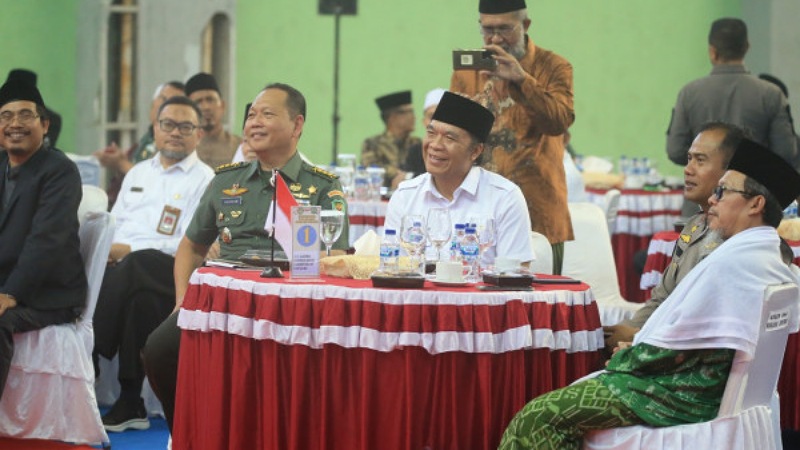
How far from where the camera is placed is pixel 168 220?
6988 mm

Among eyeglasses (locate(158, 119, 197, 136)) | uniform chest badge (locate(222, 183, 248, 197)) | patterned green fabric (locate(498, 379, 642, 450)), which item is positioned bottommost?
patterned green fabric (locate(498, 379, 642, 450))

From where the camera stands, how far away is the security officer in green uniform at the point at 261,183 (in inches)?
206

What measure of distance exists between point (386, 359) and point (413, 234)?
1.51ft

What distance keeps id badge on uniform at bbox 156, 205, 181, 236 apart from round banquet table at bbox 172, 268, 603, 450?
2739 millimetres

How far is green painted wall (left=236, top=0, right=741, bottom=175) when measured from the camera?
13516 mm

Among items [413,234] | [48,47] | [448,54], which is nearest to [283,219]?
[413,234]

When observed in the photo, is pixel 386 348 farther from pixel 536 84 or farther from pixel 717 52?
pixel 717 52

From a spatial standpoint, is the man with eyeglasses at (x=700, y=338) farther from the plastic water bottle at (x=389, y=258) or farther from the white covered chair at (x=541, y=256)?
the white covered chair at (x=541, y=256)

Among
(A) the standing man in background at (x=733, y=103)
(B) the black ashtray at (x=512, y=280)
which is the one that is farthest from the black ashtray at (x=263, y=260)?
(A) the standing man in background at (x=733, y=103)

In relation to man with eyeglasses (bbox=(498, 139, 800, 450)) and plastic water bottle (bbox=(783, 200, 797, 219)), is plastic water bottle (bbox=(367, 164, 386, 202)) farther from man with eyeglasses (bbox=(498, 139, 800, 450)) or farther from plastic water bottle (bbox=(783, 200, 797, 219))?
man with eyeglasses (bbox=(498, 139, 800, 450))

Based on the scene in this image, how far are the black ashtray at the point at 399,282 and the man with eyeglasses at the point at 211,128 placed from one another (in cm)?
472

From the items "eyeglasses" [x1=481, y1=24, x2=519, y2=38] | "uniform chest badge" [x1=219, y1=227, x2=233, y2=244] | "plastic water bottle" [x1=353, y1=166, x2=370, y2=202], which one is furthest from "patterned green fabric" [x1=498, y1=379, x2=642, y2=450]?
"plastic water bottle" [x1=353, y1=166, x2=370, y2=202]

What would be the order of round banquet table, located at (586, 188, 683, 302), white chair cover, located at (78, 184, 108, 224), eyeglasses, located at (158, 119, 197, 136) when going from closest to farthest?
white chair cover, located at (78, 184, 108, 224) < eyeglasses, located at (158, 119, 197, 136) < round banquet table, located at (586, 188, 683, 302)

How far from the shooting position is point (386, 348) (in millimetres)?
4059
